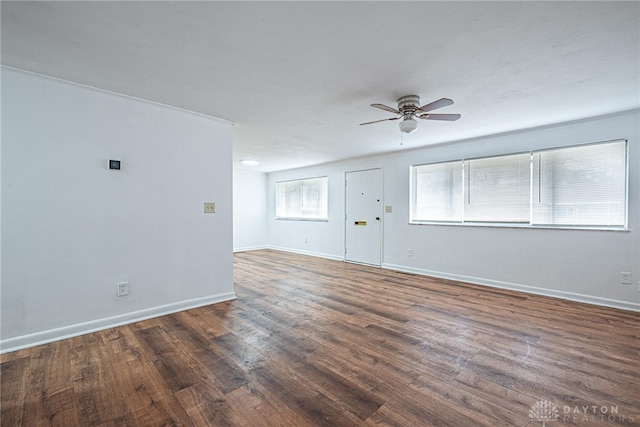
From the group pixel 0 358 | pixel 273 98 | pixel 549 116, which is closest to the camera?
pixel 0 358

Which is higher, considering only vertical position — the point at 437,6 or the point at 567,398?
the point at 437,6

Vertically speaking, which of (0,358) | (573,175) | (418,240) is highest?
(573,175)

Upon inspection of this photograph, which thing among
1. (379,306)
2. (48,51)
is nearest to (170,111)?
(48,51)

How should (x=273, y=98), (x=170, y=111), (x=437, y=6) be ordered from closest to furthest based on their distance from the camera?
(x=437, y=6)
(x=273, y=98)
(x=170, y=111)

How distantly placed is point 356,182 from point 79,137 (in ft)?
15.1

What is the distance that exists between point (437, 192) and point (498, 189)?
0.92 meters

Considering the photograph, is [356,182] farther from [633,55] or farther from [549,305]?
[633,55]

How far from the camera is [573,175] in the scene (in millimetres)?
3584

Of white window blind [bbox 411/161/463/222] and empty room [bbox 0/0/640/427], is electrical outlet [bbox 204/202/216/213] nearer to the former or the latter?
empty room [bbox 0/0/640/427]

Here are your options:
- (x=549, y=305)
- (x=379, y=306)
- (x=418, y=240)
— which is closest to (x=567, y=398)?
(x=379, y=306)

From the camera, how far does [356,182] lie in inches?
238

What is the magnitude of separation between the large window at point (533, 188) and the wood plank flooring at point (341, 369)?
123 cm

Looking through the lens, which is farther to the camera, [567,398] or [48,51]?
[48,51]

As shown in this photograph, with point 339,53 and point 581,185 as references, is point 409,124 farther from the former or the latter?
point 581,185
